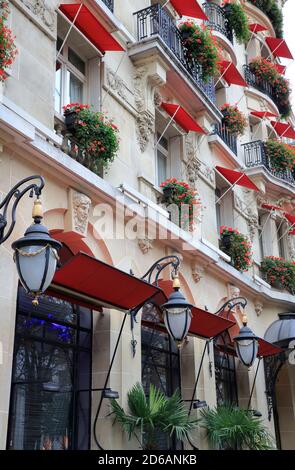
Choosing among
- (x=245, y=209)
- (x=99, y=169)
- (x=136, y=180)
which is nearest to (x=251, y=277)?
(x=245, y=209)

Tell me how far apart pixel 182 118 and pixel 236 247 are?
4016mm

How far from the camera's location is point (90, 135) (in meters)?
9.86

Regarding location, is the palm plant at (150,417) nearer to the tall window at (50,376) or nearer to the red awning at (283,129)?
the tall window at (50,376)

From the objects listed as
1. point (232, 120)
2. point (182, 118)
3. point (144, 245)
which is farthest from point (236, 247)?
point (144, 245)

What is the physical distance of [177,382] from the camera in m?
12.6

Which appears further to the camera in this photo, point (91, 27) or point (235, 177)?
point (235, 177)

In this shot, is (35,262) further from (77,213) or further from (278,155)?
(278,155)

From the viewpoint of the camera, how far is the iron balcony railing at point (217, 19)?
1830 cm

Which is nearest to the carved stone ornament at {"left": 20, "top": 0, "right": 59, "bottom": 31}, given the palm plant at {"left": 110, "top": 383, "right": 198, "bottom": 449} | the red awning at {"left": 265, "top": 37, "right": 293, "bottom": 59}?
the palm plant at {"left": 110, "top": 383, "right": 198, "bottom": 449}

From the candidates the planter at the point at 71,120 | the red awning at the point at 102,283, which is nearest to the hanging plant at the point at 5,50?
the planter at the point at 71,120

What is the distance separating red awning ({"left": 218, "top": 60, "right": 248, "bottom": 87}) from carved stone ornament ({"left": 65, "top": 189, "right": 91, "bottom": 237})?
29.8 feet

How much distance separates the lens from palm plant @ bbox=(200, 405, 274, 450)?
11.2 metres

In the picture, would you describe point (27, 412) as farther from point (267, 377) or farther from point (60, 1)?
point (267, 377)

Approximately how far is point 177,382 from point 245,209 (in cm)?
733
